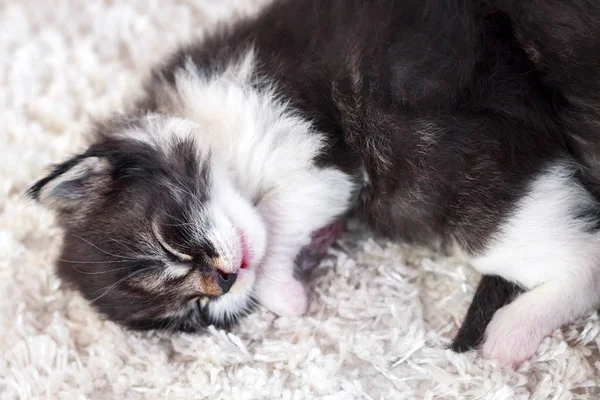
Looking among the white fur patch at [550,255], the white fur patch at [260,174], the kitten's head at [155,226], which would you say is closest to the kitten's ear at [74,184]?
the kitten's head at [155,226]

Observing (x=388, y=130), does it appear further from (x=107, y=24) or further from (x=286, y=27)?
(x=107, y=24)

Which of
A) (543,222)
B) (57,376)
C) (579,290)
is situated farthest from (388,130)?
(57,376)

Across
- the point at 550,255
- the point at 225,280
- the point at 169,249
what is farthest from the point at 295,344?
the point at 550,255

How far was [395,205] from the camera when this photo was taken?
6.03 ft

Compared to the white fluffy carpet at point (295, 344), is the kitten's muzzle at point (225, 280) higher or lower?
higher

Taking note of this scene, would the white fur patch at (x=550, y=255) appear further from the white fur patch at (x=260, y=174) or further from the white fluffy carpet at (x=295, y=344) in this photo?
the white fur patch at (x=260, y=174)

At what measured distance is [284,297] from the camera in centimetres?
189

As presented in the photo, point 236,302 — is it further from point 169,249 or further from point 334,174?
point 334,174

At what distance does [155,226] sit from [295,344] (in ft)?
1.57

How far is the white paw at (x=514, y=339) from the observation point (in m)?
1.69

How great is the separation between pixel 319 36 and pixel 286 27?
12 cm

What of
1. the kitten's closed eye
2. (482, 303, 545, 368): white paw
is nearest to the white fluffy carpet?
(482, 303, 545, 368): white paw

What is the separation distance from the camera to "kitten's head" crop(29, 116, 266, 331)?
176 cm

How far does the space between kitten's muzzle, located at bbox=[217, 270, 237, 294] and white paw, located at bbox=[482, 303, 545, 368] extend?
25.8 inches
